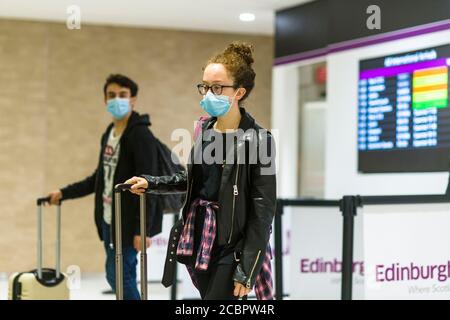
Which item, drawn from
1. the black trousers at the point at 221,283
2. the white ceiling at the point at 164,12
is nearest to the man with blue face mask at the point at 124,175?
the black trousers at the point at 221,283

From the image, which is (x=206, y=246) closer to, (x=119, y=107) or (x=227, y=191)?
(x=227, y=191)

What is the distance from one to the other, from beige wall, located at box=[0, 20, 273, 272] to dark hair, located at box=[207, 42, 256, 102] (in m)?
4.04

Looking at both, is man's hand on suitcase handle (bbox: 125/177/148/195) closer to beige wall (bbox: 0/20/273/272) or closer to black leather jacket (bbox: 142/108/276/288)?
black leather jacket (bbox: 142/108/276/288)

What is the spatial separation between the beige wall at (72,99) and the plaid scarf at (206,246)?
3827 mm

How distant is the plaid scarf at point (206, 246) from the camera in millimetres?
2873

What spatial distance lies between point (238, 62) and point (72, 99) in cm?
563

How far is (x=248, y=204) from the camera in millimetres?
2912

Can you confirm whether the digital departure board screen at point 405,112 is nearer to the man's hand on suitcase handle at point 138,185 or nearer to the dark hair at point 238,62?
the dark hair at point 238,62

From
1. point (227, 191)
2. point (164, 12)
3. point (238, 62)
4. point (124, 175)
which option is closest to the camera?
point (227, 191)

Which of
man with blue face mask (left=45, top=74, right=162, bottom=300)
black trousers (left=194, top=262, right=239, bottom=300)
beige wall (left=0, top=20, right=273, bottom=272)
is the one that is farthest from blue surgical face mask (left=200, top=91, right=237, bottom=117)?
beige wall (left=0, top=20, right=273, bottom=272)

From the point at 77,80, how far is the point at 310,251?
12.0ft

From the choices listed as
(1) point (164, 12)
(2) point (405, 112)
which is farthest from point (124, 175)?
(1) point (164, 12)
